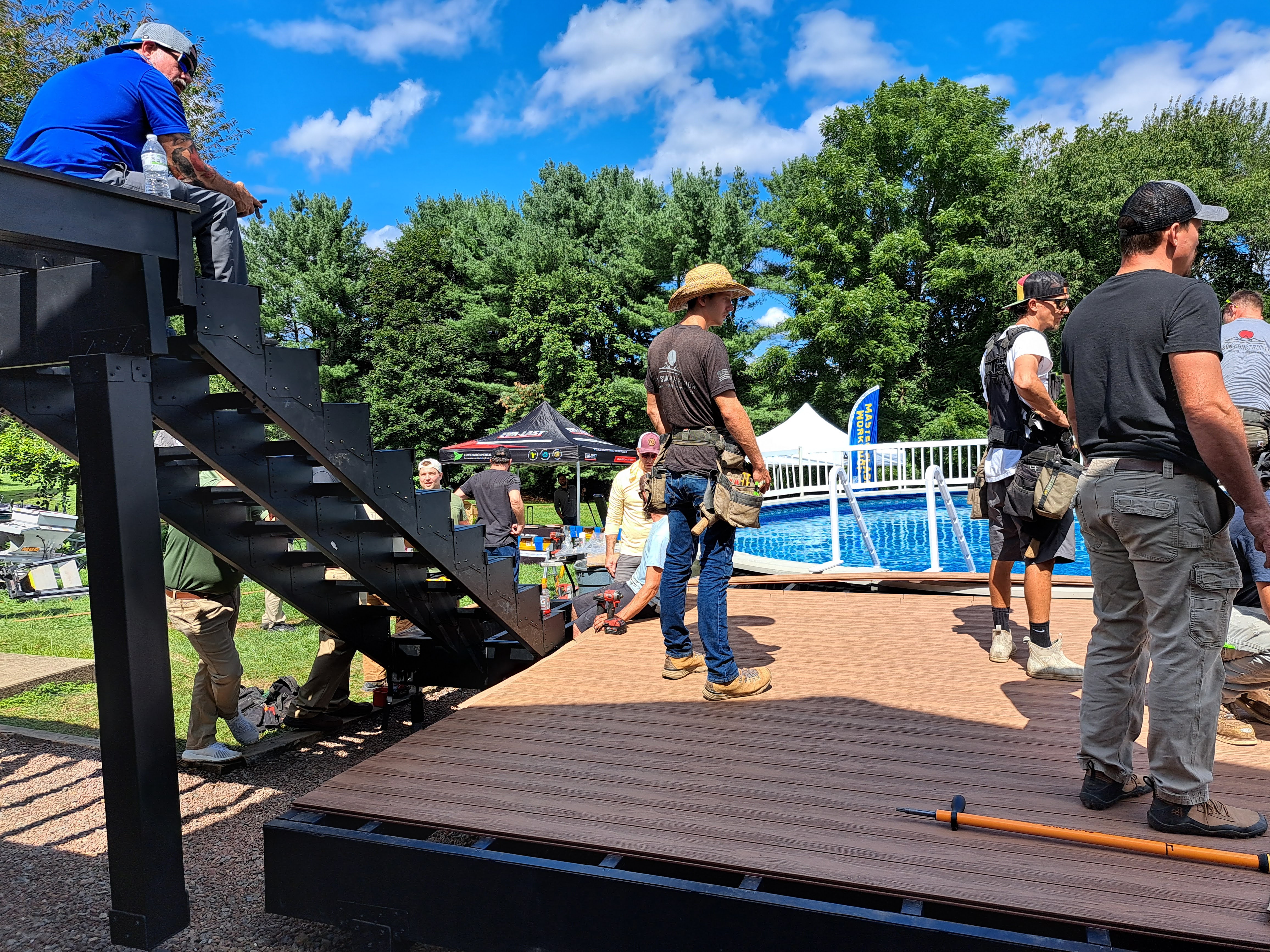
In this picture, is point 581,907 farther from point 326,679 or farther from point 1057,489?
point 326,679

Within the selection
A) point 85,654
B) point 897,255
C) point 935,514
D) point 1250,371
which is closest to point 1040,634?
point 1250,371

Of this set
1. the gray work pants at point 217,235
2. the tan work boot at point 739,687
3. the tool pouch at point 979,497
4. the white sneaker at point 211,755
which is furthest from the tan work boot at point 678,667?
the gray work pants at point 217,235

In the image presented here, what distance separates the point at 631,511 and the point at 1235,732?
4.32 m

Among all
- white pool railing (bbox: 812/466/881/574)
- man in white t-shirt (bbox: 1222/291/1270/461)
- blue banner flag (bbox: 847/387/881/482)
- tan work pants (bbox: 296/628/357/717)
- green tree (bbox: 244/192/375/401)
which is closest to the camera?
man in white t-shirt (bbox: 1222/291/1270/461)

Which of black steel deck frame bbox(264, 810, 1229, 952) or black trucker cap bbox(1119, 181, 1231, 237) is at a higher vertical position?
black trucker cap bbox(1119, 181, 1231, 237)

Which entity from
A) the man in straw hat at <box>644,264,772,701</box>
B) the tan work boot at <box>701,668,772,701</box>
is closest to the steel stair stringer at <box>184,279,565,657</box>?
the man in straw hat at <box>644,264,772,701</box>

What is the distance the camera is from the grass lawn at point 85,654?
216 inches

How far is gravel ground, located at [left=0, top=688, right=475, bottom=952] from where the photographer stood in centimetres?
287

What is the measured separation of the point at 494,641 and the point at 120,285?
308cm

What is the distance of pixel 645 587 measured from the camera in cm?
555

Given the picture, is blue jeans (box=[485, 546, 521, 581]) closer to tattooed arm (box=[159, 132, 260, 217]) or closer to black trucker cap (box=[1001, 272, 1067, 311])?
tattooed arm (box=[159, 132, 260, 217])

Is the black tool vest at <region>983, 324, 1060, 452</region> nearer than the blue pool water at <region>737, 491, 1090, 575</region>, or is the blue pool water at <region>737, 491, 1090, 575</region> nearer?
the black tool vest at <region>983, 324, 1060, 452</region>

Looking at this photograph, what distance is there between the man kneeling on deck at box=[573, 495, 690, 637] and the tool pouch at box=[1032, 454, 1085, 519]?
2146 mm

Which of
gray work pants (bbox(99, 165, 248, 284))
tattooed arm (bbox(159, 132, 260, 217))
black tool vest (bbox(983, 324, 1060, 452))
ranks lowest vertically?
black tool vest (bbox(983, 324, 1060, 452))
